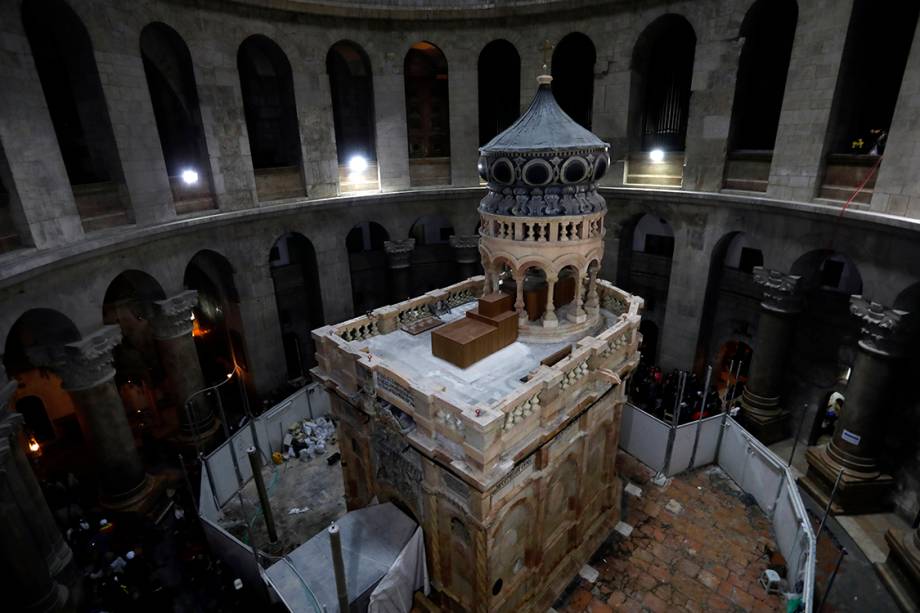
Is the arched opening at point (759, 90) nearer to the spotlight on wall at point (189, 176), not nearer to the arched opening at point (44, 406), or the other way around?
the spotlight on wall at point (189, 176)

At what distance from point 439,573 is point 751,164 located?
17710 mm

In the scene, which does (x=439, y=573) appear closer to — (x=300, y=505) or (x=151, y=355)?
(x=300, y=505)

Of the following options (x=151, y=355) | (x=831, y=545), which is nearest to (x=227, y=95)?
(x=151, y=355)

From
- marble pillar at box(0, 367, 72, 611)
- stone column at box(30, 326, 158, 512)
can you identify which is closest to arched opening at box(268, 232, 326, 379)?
stone column at box(30, 326, 158, 512)

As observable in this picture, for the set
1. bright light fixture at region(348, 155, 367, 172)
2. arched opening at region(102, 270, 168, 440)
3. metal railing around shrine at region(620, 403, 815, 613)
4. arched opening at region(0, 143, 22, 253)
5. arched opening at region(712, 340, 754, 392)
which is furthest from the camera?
arched opening at region(712, 340, 754, 392)

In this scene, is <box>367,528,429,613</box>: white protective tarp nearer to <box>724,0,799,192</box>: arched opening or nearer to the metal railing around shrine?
the metal railing around shrine

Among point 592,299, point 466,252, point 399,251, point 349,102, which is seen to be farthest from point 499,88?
point 592,299

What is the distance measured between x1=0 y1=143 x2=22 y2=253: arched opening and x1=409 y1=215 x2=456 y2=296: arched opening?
17.7 meters

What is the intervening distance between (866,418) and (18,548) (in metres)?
23.8

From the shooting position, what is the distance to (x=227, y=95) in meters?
18.9

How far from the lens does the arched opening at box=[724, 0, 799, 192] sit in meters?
18.5

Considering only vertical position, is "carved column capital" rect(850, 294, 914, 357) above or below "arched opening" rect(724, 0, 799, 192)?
below

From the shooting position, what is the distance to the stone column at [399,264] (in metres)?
24.4

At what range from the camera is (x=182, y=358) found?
747 inches
